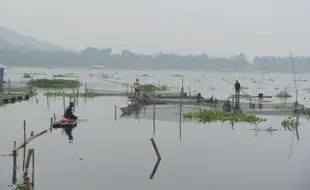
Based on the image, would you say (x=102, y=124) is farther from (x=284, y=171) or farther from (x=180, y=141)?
(x=284, y=171)

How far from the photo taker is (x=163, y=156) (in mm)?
20500

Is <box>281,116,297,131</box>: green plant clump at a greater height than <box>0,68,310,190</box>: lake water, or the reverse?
<box>281,116,297,131</box>: green plant clump

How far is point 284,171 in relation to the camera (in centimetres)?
1898

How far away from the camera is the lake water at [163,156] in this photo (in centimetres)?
1662

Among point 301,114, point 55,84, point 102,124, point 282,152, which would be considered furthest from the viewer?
point 55,84

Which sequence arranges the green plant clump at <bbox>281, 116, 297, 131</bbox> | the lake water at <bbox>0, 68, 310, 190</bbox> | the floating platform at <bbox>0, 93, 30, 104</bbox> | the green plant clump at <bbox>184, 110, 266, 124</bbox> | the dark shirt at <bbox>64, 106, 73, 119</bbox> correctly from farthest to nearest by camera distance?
the floating platform at <bbox>0, 93, 30, 104</bbox> < the green plant clump at <bbox>184, 110, 266, 124</bbox> < the green plant clump at <bbox>281, 116, 297, 131</bbox> < the dark shirt at <bbox>64, 106, 73, 119</bbox> < the lake water at <bbox>0, 68, 310, 190</bbox>

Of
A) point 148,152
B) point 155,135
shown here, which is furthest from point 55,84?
point 148,152

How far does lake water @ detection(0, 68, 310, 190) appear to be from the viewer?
16.6 meters

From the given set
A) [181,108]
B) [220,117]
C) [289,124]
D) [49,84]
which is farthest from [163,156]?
[49,84]

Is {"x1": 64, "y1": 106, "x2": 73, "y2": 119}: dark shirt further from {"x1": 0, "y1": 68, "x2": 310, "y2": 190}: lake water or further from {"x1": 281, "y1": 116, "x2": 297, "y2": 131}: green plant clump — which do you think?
{"x1": 281, "y1": 116, "x2": 297, "y2": 131}: green plant clump

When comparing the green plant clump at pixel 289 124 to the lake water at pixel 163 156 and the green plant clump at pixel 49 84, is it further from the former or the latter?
the green plant clump at pixel 49 84

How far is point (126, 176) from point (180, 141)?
7.53 m

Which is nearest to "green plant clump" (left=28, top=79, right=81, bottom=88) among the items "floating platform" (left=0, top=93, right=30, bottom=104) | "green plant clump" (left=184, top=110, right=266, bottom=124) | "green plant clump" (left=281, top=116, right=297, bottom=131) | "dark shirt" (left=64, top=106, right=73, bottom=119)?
"floating platform" (left=0, top=93, right=30, bottom=104)

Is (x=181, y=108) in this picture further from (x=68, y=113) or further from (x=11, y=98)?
(x=11, y=98)
